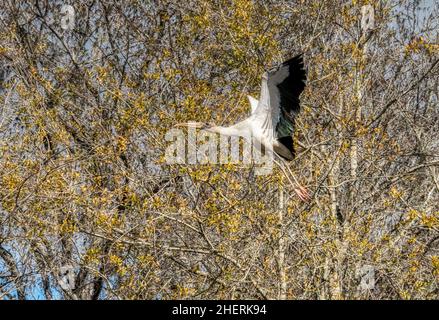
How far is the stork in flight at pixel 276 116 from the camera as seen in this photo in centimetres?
1160

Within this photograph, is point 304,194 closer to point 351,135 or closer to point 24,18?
point 351,135

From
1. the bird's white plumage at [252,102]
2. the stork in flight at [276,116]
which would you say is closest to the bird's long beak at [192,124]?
the stork in flight at [276,116]

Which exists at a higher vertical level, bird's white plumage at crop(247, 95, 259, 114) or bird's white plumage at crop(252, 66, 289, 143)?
bird's white plumage at crop(247, 95, 259, 114)

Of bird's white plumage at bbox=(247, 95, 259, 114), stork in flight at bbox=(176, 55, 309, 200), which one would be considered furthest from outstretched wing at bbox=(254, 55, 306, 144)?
bird's white plumage at bbox=(247, 95, 259, 114)

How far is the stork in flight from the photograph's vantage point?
1160 cm

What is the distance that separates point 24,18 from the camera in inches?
694

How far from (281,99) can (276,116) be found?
0.28 metres

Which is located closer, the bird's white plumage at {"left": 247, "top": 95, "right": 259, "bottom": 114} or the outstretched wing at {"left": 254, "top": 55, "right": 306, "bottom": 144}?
the outstretched wing at {"left": 254, "top": 55, "right": 306, "bottom": 144}

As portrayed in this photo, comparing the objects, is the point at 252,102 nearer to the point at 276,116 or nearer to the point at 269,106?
the point at 276,116

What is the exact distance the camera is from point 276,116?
12062 mm

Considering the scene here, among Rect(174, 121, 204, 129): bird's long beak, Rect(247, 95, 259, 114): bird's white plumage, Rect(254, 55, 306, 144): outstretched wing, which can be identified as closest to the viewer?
Rect(254, 55, 306, 144): outstretched wing

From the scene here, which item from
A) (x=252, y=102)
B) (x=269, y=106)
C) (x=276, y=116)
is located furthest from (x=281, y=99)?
Answer: (x=252, y=102)

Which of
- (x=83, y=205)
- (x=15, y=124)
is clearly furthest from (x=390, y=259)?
(x=15, y=124)

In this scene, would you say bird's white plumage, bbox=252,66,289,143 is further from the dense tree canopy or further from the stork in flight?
the dense tree canopy
